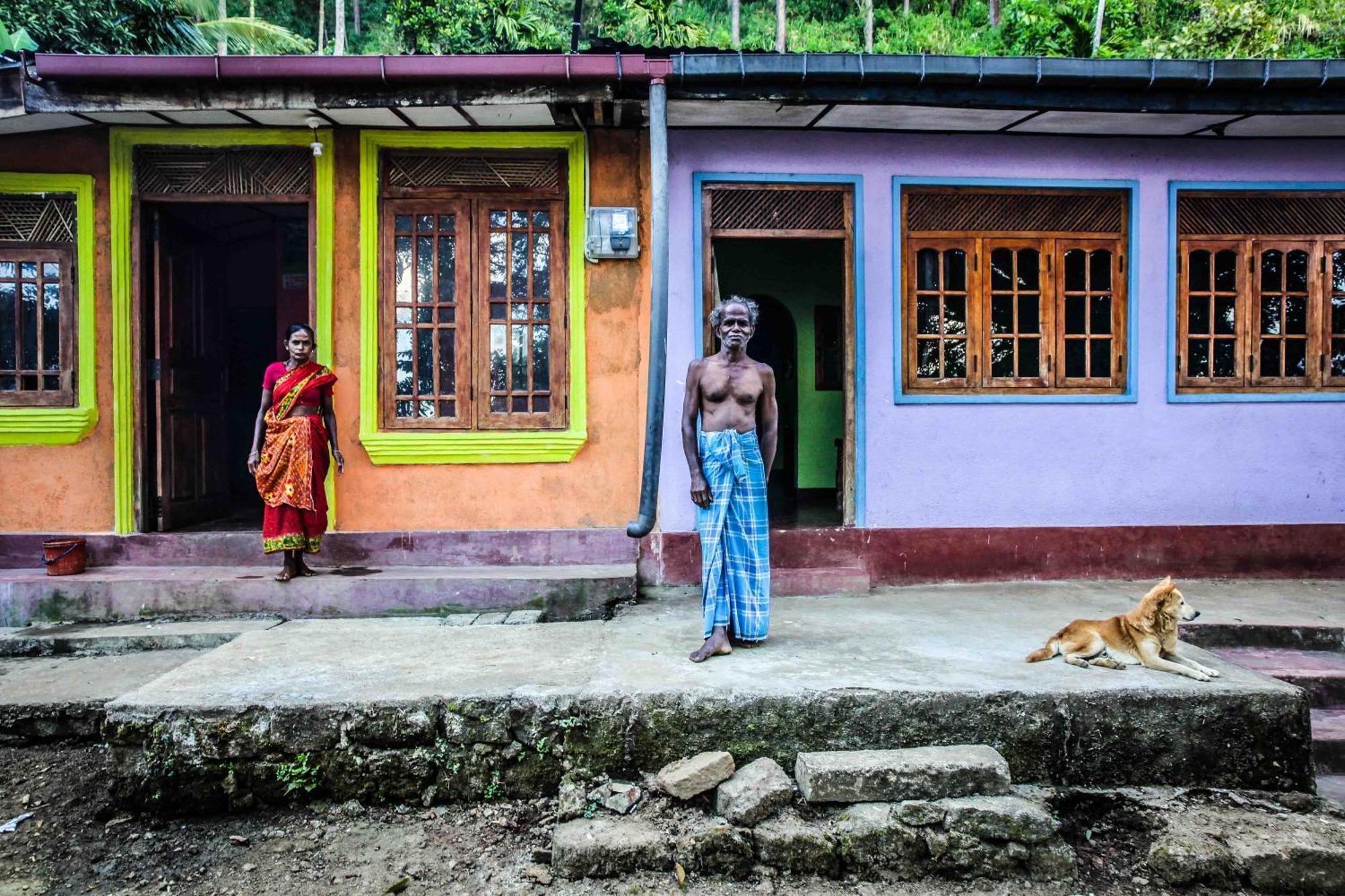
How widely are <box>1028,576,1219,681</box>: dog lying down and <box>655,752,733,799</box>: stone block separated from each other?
1.53m

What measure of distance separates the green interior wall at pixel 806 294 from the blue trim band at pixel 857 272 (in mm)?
3642

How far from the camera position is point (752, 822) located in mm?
3059

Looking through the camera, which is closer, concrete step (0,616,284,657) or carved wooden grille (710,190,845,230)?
concrete step (0,616,284,657)

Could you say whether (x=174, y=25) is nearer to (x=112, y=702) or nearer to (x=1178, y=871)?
(x=112, y=702)

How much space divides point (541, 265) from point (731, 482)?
2.50m

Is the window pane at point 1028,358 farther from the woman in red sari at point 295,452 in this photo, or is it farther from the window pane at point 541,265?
the woman in red sari at point 295,452

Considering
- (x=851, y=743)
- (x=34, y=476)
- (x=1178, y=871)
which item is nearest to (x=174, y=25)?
(x=34, y=476)

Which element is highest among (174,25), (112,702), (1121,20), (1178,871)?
(1121,20)

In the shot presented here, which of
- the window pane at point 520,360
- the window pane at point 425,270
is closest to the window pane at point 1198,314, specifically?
the window pane at point 520,360

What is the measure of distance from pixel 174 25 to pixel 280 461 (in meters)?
12.8

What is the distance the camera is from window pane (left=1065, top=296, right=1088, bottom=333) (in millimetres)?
5789

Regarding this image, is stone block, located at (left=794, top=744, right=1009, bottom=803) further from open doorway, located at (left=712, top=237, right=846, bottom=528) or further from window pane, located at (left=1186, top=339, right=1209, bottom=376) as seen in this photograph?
open doorway, located at (left=712, top=237, right=846, bottom=528)

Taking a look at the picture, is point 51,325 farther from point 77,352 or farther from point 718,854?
point 718,854

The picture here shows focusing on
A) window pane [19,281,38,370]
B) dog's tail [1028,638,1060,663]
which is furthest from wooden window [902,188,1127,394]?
window pane [19,281,38,370]
